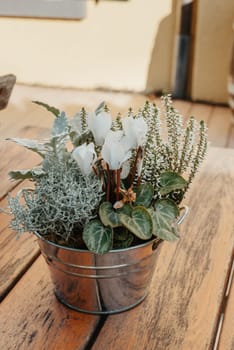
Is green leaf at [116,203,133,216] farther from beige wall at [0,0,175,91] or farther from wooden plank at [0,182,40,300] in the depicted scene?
beige wall at [0,0,175,91]

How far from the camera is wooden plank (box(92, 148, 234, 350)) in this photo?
750 millimetres

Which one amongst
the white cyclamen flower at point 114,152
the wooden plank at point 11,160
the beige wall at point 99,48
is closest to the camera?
the white cyclamen flower at point 114,152


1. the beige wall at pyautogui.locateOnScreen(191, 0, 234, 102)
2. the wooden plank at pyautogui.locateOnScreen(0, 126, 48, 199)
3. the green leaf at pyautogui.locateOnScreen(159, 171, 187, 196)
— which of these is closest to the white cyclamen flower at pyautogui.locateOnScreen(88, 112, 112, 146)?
the green leaf at pyautogui.locateOnScreen(159, 171, 187, 196)

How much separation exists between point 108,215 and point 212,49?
264cm

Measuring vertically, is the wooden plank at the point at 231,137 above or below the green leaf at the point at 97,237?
below

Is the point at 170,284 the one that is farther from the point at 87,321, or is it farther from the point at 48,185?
the point at 48,185

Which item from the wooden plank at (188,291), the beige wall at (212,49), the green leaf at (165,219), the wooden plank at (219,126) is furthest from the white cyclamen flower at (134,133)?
the beige wall at (212,49)

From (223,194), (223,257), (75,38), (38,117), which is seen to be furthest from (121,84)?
(223,257)

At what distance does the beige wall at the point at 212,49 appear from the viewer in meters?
3.04

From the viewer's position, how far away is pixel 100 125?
713 millimetres

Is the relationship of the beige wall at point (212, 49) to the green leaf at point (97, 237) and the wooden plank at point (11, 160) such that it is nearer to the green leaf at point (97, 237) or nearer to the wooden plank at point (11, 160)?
the wooden plank at point (11, 160)

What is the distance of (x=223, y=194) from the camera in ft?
3.83

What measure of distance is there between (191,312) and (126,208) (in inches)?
8.8

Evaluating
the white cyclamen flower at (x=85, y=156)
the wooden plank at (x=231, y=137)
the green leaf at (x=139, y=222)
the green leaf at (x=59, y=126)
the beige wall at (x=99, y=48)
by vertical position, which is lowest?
the wooden plank at (x=231, y=137)
